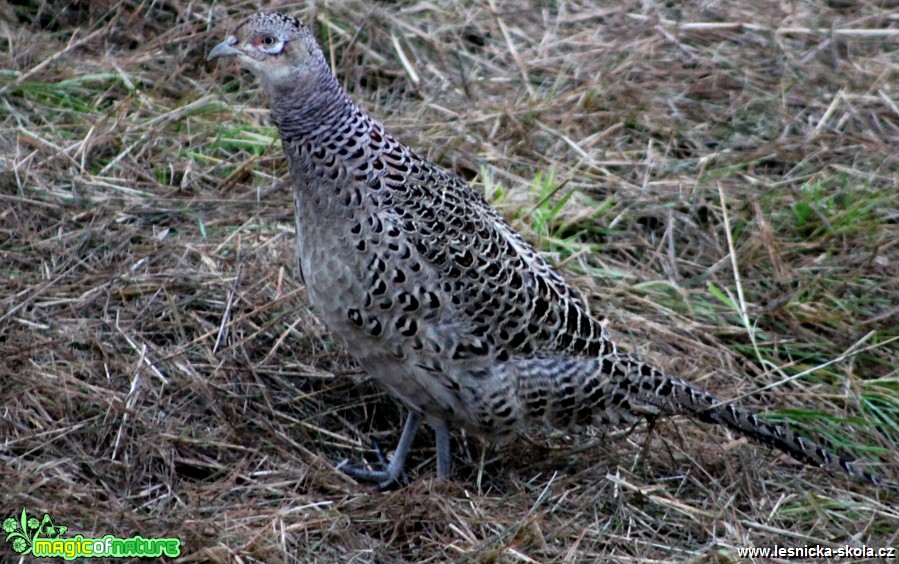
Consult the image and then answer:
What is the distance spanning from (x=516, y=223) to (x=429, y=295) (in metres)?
1.45

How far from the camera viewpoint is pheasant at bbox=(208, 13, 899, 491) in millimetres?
4152

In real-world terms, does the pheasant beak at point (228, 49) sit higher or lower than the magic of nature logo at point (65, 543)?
higher

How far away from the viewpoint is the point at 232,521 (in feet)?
12.7

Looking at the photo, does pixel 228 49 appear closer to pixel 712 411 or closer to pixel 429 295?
pixel 429 295

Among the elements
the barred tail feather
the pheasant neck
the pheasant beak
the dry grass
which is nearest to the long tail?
the barred tail feather

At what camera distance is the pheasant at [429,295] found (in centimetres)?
415

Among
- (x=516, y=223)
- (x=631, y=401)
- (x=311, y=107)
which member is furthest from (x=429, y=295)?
(x=516, y=223)

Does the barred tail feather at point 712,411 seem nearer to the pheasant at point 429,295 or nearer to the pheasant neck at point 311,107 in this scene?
the pheasant at point 429,295

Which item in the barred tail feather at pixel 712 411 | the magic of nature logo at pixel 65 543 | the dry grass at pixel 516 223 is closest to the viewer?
the magic of nature logo at pixel 65 543

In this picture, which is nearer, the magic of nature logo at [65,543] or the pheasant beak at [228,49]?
the magic of nature logo at [65,543]

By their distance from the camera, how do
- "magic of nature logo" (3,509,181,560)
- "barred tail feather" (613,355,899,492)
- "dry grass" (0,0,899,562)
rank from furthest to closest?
"barred tail feather" (613,355,899,492), "dry grass" (0,0,899,562), "magic of nature logo" (3,509,181,560)

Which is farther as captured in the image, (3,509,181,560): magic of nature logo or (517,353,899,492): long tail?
(517,353,899,492): long tail

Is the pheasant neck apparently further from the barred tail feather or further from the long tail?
the barred tail feather

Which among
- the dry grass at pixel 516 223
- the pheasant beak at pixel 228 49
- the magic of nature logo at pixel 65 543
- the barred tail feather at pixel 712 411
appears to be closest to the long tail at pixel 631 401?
the barred tail feather at pixel 712 411
